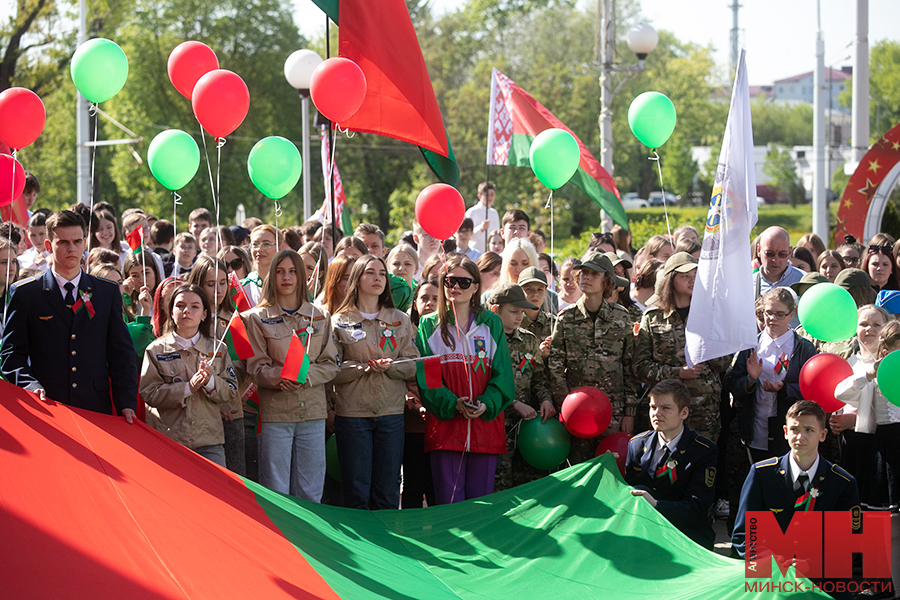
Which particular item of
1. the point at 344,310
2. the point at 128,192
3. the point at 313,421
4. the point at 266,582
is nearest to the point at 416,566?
the point at 266,582

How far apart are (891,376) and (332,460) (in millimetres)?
3680

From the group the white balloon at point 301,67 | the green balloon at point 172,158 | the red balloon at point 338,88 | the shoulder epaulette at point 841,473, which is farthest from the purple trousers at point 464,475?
the white balloon at point 301,67

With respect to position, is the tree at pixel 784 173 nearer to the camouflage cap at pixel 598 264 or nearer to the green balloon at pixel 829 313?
the camouflage cap at pixel 598 264

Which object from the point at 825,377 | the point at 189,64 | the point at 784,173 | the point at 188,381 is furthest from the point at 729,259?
the point at 784,173

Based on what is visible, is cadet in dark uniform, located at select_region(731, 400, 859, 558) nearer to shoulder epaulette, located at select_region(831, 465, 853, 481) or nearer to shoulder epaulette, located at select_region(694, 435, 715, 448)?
shoulder epaulette, located at select_region(831, 465, 853, 481)

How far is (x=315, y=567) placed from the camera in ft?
14.2

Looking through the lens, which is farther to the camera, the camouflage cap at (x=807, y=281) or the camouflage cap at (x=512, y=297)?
the camouflage cap at (x=807, y=281)

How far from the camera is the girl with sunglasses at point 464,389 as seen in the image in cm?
599

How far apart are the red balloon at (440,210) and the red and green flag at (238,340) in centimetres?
194

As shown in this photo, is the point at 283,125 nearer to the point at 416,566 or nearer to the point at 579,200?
the point at 579,200

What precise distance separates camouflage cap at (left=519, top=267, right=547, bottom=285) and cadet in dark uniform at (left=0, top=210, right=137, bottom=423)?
301 centimetres

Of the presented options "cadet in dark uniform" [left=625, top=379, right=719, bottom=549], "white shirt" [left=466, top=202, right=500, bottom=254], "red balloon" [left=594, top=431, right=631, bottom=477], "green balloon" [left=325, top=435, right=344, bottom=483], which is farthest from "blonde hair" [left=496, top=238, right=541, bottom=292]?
"white shirt" [left=466, top=202, right=500, bottom=254]

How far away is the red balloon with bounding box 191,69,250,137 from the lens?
6.20 meters

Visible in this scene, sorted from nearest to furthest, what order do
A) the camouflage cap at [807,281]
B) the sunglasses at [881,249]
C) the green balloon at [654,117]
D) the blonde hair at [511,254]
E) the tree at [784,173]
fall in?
1. the camouflage cap at [807,281]
2. the blonde hair at [511,254]
3. the green balloon at [654,117]
4. the sunglasses at [881,249]
5. the tree at [784,173]
